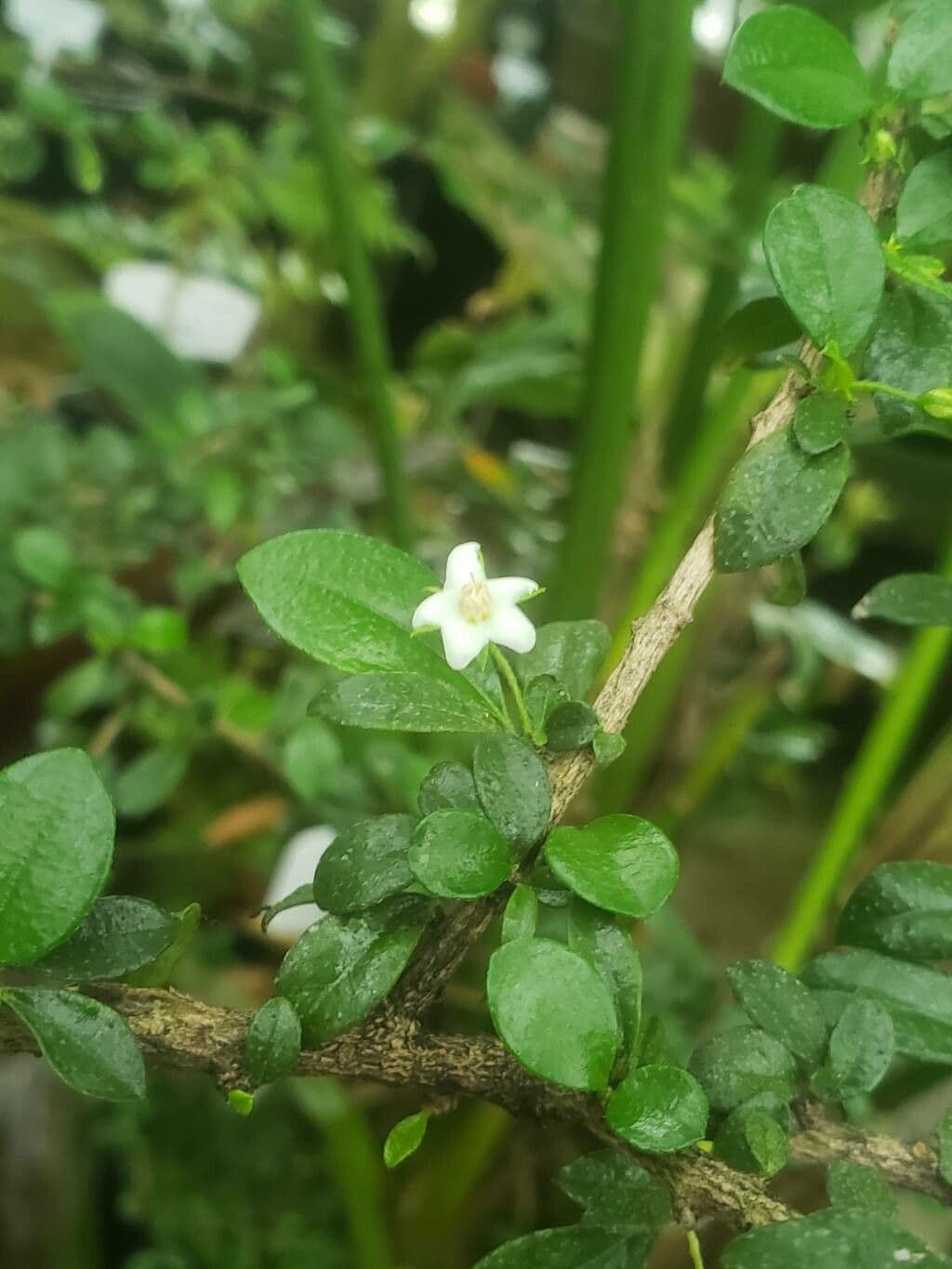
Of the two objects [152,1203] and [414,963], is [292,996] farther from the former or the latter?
[152,1203]

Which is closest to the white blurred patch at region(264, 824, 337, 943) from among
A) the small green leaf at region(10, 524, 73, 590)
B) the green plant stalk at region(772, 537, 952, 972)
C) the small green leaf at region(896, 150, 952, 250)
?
the small green leaf at region(10, 524, 73, 590)

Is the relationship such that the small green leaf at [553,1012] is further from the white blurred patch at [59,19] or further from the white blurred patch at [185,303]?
the white blurred patch at [59,19]

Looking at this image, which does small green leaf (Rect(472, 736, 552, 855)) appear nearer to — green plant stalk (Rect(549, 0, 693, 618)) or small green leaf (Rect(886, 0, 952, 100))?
small green leaf (Rect(886, 0, 952, 100))

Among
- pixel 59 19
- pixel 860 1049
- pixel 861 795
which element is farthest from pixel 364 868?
pixel 59 19

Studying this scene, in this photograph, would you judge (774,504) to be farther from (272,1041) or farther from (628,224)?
(628,224)

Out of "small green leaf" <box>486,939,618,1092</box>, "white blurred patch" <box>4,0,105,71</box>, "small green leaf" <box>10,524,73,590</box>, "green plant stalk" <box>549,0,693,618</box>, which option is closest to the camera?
"small green leaf" <box>486,939,618,1092</box>

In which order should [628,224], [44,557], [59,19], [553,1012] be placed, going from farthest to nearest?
[59,19] < [628,224] < [44,557] < [553,1012]

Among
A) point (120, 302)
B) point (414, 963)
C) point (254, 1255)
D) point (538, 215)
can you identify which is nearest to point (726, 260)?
point (538, 215)
